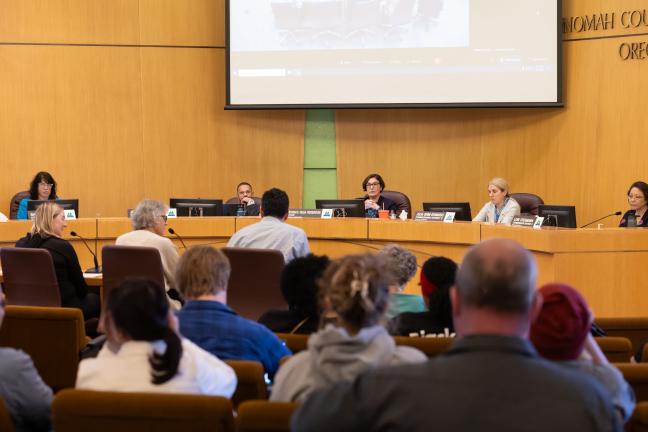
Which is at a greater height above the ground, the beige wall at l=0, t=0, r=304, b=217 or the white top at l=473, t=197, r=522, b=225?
the beige wall at l=0, t=0, r=304, b=217

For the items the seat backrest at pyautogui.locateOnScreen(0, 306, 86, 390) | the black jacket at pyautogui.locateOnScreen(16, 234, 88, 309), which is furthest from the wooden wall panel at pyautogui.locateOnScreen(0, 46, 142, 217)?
the seat backrest at pyautogui.locateOnScreen(0, 306, 86, 390)

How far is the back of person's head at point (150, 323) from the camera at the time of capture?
93.0 inches

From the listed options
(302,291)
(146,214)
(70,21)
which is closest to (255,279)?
(146,214)

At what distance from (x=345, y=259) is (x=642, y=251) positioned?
4216 millimetres

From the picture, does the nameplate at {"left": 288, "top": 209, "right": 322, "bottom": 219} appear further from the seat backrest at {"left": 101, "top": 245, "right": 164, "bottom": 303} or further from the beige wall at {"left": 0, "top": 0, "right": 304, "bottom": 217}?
the beige wall at {"left": 0, "top": 0, "right": 304, "bottom": 217}

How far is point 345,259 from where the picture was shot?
2271 mm

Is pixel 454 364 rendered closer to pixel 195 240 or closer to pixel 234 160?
pixel 195 240

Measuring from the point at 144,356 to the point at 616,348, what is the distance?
1.62 metres

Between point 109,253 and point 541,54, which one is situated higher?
point 541,54

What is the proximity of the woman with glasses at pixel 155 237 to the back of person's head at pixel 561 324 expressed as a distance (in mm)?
3454

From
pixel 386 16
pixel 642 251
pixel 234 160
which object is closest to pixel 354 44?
pixel 386 16

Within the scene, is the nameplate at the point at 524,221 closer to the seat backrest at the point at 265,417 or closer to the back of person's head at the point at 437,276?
the back of person's head at the point at 437,276

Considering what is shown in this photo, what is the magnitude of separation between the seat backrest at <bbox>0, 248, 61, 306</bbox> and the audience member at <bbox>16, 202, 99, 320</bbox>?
155mm

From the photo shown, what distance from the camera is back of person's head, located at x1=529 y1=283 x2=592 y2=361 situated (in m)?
2.12
